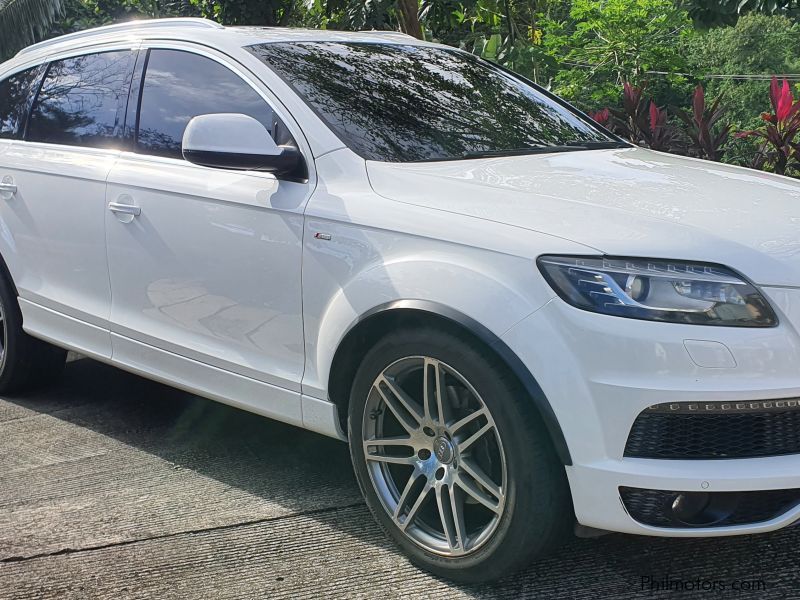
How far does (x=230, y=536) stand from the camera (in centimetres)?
347

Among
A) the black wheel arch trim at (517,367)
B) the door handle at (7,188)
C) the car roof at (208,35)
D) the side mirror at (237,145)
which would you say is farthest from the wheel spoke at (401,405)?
the door handle at (7,188)

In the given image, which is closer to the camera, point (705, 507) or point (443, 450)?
point (705, 507)

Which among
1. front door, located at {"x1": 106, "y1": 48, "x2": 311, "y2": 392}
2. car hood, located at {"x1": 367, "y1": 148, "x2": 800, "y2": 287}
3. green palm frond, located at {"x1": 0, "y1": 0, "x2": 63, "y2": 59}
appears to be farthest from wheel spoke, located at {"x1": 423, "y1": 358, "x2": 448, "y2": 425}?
green palm frond, located at {"x1": 0, "y1": 0, "x2": 63, "y2": 59}

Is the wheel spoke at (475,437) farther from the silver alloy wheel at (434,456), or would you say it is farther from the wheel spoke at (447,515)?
the wheel spoke at (447,515)

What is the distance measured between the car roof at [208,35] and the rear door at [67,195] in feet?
0.31

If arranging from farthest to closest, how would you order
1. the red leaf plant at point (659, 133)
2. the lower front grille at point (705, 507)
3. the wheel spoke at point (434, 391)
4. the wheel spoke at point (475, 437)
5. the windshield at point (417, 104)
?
the red leaf plant at point (659, 133)
the windshield at point (417, 104)
the wheel spoke at point (434, 391)
the wheel spoke at point (475, 437)
the lower front grille at point (705, 507)

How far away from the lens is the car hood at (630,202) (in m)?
2.64

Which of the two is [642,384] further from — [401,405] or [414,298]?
[401,405]

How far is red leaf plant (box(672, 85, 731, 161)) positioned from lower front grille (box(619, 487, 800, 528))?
415cm

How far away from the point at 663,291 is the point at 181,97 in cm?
229

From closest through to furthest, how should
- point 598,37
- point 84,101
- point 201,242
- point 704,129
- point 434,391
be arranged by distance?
point 434,391 → point 201,242 → point 84,101 → point 704,129 → point 598,37

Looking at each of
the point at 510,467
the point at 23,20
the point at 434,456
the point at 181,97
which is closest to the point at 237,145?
the point at 181,97

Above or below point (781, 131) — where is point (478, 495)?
below

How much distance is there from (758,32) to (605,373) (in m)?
71.9
